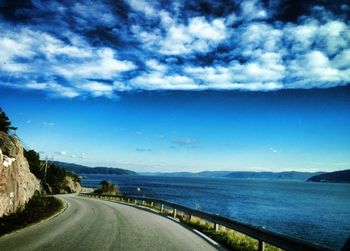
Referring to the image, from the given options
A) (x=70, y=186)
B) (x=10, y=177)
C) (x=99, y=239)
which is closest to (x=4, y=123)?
(x=10, y=177)

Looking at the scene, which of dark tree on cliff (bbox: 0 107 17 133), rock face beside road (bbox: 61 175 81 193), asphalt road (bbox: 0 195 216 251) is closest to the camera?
asphalt road (bbox: 0 195 216 251)

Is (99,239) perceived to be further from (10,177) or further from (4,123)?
(4,123)

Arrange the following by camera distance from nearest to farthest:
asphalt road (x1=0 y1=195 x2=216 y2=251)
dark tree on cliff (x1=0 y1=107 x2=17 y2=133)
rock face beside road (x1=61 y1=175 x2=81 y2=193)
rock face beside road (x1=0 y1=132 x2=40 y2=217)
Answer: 1. asphalt road (x1=0 y1=195 x2=216 y2=251)
2. rock face beside road (x1=0 y1=132 x2=40 y2=217)
3. dark tree on cliff (x1=0 y1=107 x2=17 y2=133)
4. rock face beside road (x1=61 y1=175 x2=81 y2=193)

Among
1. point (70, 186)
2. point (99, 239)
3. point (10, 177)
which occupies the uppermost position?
point (10, 177)

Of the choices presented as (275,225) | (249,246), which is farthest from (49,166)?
(249,246)

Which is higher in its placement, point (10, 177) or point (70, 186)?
point (10, 177)

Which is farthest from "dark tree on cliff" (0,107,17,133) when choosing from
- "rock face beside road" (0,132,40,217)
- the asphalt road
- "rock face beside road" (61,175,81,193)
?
"rock face beside road" (61,175,81,193)

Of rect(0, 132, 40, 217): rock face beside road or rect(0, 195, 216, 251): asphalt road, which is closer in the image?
rect(0, 195, 216, 251): asphalt road

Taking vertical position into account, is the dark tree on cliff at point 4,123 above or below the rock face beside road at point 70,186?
above

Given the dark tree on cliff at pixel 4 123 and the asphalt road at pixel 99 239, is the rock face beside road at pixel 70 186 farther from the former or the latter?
the asphalt road at pixel 99 239

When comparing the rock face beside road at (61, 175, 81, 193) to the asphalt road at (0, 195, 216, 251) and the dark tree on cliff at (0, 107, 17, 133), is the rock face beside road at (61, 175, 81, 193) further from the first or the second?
the asphalt road at (0, 195, 216, 251)

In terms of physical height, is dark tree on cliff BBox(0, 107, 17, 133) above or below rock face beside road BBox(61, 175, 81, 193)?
above

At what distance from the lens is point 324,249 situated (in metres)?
6.18

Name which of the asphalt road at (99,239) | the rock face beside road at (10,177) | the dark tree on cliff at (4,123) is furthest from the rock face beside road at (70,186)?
the asphalt road at (99,239)
